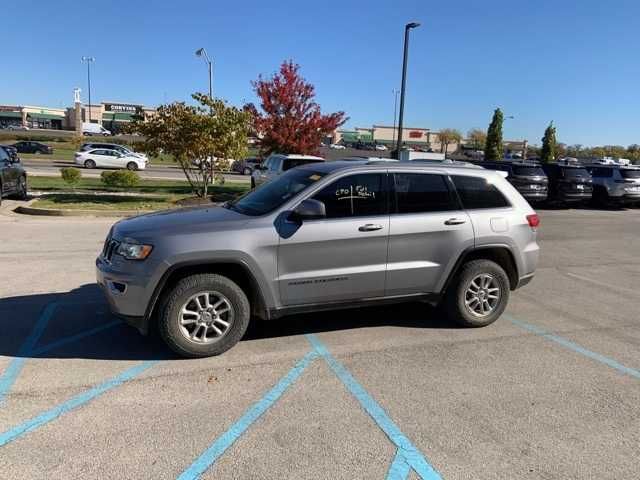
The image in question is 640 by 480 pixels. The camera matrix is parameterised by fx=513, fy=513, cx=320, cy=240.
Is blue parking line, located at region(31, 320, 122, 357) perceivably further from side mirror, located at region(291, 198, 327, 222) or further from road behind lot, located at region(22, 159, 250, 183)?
road behind lot, located at region(22, 159, 250, 183)

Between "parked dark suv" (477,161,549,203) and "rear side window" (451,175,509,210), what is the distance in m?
13.0

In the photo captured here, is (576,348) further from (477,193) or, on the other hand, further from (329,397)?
(329,397)

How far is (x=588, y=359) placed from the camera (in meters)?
4.72

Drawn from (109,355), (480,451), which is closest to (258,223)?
(109,355)

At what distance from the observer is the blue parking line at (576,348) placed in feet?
14.8

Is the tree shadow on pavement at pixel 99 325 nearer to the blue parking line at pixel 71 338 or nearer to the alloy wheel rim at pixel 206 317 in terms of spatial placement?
the blue parking line at pixel 71 338

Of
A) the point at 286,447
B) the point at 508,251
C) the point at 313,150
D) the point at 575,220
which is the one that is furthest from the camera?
the point at 313,150

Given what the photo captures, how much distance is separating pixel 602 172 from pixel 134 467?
22474 mm

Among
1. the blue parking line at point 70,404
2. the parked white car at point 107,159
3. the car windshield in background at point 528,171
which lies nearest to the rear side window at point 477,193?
the blue parking line at point 70,404

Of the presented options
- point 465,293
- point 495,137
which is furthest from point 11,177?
point 495,137

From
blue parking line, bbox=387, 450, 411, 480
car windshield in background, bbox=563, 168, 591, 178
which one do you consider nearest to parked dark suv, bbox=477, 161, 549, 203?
car windshield in background, bbox=563, 168, 591, 178

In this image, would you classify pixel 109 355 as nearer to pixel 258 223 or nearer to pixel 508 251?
pixel 258 223

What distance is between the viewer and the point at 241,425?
3428mm

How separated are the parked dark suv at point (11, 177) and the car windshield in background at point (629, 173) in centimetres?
2124
